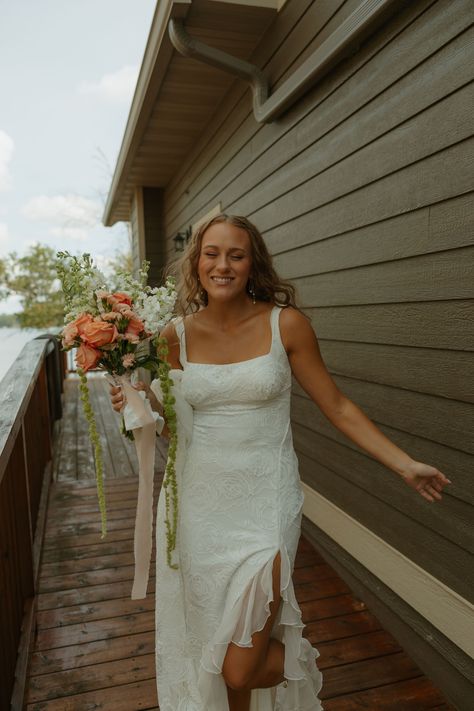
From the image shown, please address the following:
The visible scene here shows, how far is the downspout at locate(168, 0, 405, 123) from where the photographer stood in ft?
6.75

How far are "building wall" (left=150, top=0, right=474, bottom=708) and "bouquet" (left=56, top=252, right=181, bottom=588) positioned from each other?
97 cm

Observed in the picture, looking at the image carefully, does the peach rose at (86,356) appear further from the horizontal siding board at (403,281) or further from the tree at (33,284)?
the tree at (33,284)

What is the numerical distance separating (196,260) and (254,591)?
1.07 m

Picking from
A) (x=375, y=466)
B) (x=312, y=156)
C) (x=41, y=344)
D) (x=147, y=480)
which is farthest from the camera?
(x=41, y=344)

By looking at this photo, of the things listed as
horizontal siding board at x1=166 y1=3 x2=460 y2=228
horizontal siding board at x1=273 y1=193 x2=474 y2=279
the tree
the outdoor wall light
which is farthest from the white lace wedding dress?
the tree

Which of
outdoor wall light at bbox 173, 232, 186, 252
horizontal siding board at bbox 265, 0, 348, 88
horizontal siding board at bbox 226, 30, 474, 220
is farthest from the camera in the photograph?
outdoor wall light at bbox 173, 232, 186, 252

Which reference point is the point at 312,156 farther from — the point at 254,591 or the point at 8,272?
the point at 8,272

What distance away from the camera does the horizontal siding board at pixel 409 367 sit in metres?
1.80

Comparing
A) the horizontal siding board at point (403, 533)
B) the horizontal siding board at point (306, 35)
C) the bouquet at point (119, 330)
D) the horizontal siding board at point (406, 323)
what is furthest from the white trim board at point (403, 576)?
the horizontal siding board at point (306, 35)

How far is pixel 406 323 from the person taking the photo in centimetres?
209

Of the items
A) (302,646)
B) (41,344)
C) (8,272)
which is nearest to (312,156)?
(302,646)

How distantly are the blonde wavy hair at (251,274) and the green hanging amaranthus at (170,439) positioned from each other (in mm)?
444

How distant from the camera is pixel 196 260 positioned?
6.08 ft

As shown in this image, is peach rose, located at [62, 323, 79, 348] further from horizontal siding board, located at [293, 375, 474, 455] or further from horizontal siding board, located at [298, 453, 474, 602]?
horizontal siding board, located at [298, 453, 474, 602]
